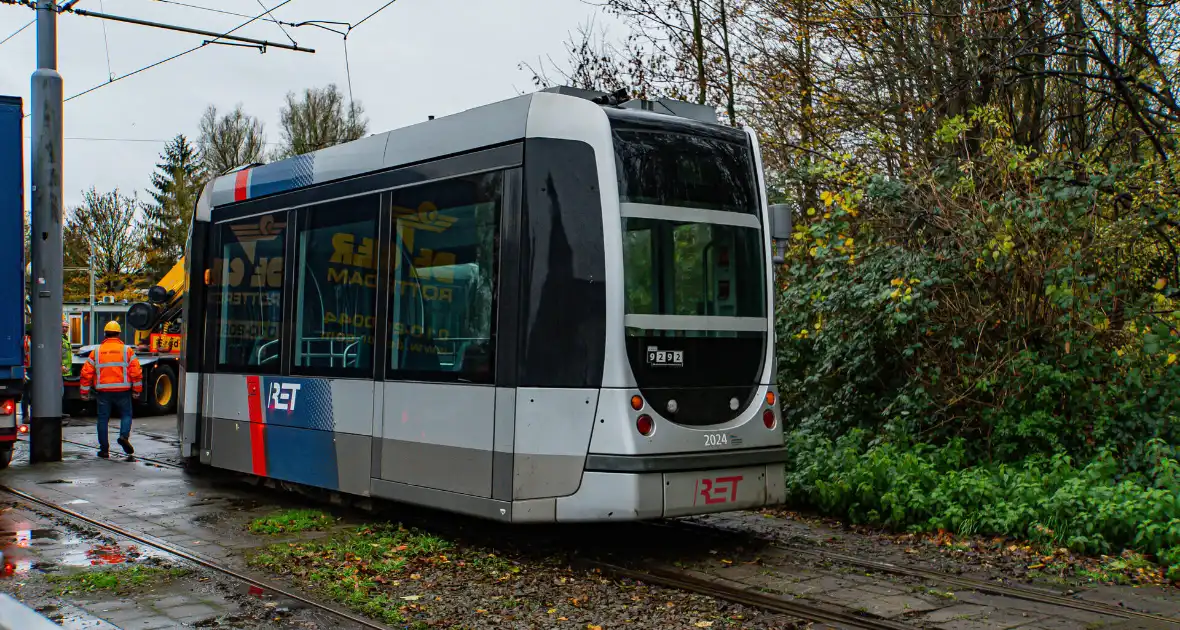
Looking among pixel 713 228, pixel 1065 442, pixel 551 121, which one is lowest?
pixel 1065 442

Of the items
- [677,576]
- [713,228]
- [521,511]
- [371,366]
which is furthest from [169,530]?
[713,228]

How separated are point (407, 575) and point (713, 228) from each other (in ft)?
10.1

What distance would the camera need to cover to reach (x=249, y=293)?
32.9 feet

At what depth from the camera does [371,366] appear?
27.3 feet

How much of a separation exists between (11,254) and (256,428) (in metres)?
4.06

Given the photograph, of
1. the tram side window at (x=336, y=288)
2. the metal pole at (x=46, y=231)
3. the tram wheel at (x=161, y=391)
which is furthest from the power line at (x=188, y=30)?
the tram wheel at (x=161, y=391)

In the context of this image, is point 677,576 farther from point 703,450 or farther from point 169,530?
point 169,530

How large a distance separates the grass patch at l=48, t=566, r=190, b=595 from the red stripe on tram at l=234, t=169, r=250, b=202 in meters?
4.24

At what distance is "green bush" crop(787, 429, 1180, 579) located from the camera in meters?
7.24

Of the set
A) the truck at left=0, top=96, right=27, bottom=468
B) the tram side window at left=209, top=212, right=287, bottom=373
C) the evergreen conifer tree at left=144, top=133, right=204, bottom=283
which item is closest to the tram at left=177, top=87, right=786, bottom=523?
the tram side window at left=209, top=212, right=287, bottom=373

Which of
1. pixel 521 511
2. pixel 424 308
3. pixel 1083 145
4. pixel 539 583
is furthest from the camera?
pixel 1083 145

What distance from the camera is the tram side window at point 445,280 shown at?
739 cm

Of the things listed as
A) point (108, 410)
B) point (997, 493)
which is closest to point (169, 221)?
point (108, 410)

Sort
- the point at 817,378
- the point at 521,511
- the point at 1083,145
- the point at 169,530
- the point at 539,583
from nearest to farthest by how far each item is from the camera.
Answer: the point at 539,583, the point at 521,511, the point at 169,530, the point at 817,378, the point at 1083,145
